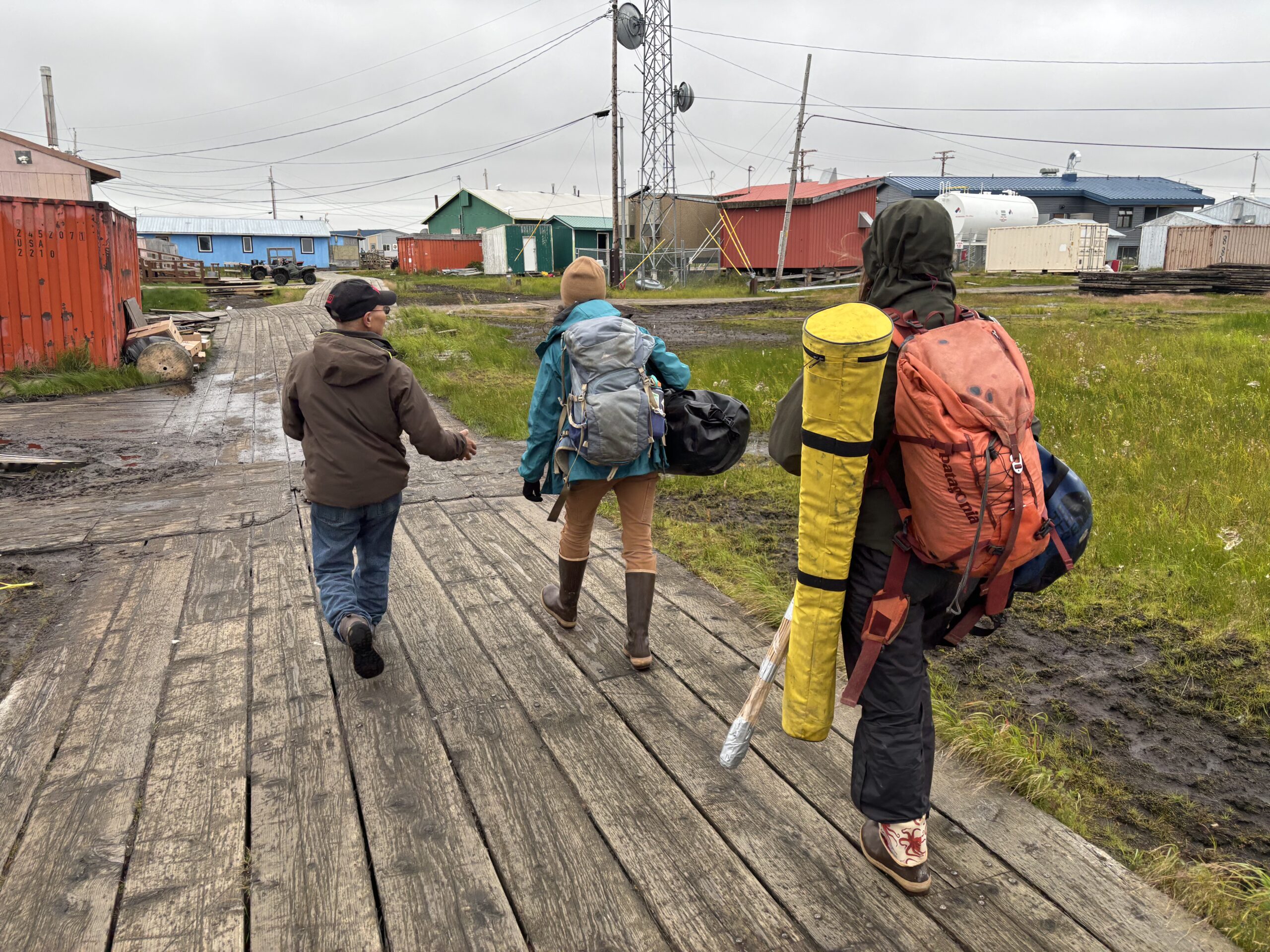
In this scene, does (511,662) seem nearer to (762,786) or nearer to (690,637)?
(690,637)

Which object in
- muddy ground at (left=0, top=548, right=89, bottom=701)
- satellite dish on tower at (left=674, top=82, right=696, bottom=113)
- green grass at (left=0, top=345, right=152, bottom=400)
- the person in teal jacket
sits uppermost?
→ satellite dish on tower at (left=674, top=82, right=696, bottom=113)

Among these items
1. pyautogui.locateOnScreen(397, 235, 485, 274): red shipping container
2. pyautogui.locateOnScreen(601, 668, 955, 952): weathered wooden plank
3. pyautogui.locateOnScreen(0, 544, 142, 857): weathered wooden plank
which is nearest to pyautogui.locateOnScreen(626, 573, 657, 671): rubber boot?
pyautogui.locateOnScreen(601, 668, 955, 952): weathered wooden plank

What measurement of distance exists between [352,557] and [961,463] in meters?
2.58

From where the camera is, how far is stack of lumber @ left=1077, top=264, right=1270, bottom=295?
27812 millimetres

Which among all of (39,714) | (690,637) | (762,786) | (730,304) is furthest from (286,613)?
(730,304)

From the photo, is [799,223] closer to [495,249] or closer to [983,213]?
[983,213]

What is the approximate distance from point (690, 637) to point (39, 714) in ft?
8.50

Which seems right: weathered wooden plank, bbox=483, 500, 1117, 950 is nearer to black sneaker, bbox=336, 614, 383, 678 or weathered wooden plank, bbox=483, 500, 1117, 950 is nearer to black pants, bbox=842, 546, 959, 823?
black pants, bbox=842, 546, 959, 823

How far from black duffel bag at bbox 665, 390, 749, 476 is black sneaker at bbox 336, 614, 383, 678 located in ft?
4.50

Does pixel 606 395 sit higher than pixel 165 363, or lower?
higher

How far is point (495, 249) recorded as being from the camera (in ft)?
162

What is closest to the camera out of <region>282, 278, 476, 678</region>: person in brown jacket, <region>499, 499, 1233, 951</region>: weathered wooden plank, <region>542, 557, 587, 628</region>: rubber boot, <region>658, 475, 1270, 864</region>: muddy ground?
<region>499, 499, 1233, 951</region>: weathered wooden plank

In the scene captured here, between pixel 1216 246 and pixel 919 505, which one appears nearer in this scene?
pixel 919 505

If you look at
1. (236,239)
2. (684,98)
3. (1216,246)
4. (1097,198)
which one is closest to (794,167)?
(684,98)
